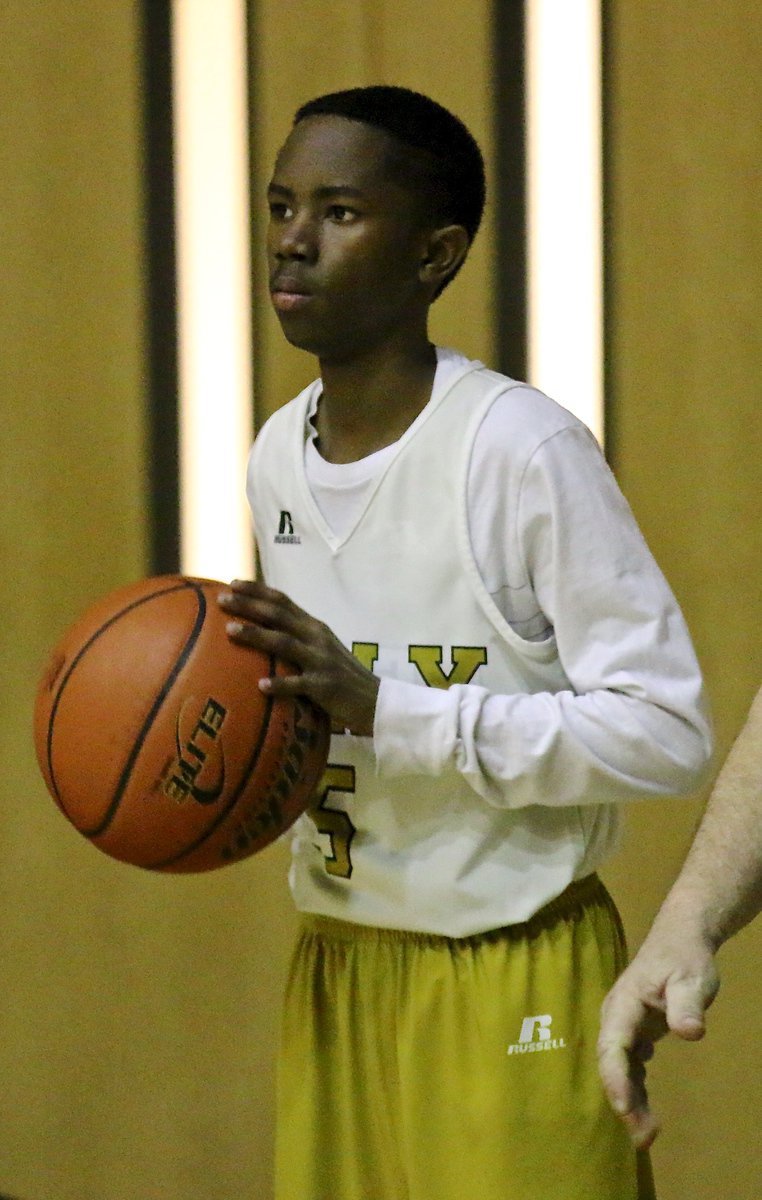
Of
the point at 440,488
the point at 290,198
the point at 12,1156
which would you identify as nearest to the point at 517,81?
the point at 290,198

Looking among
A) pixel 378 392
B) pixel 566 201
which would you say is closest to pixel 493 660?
pixel 378 392

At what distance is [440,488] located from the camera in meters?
1.50

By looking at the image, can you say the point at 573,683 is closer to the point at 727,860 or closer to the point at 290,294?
the point at 727,860

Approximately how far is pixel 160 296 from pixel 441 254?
4.00 ft

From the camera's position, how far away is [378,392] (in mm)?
1582

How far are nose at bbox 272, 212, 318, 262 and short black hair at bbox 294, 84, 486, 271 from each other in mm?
118

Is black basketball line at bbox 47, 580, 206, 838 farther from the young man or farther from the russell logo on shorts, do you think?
the russell logo on shorts

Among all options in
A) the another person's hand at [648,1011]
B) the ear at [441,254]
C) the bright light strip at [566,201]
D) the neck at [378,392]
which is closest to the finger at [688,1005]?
the another person's hand at [648,1011]

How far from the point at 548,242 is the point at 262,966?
140cm

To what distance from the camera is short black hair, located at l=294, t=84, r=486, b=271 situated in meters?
1.55

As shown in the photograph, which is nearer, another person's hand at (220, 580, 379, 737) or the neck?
another person's hand at (220, 580, 379, 737)

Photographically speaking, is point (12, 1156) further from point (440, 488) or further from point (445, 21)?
point (445, 21)

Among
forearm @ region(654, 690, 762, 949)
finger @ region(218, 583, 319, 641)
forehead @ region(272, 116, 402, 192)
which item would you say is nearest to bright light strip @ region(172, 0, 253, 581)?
forehead @ region(272, 116, 402, 192)

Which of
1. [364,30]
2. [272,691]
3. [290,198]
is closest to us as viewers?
[272,691]
